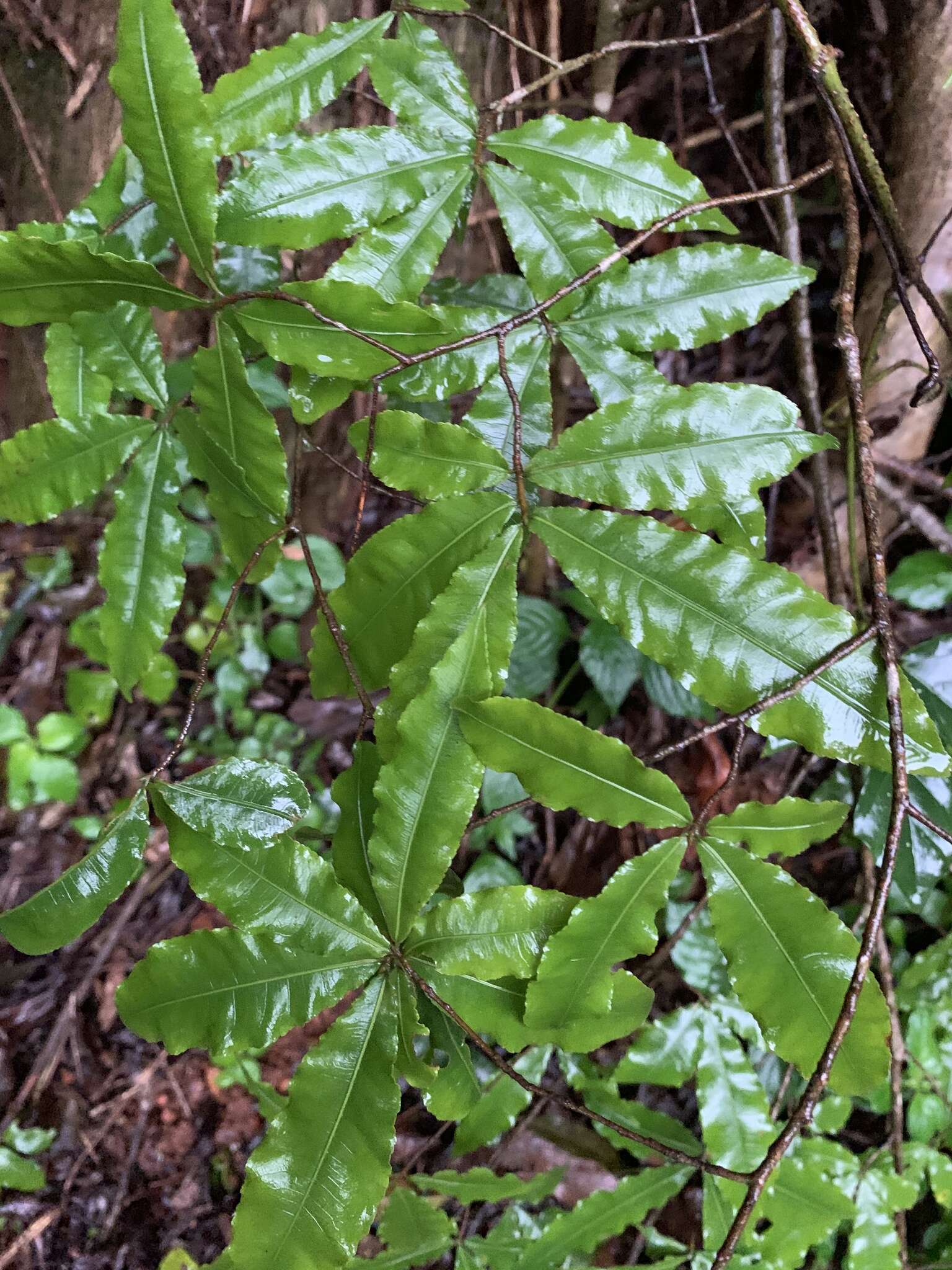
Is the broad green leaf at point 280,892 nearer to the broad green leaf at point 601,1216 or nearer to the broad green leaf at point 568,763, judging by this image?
the broad green leaf at point 568,763

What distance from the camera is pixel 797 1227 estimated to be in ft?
3.75

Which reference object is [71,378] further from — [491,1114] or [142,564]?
[491,1114]

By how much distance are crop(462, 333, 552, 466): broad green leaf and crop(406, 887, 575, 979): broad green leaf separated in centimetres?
51

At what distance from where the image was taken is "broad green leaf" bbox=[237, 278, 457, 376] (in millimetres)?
799

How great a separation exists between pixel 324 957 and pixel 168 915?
147 centimetres

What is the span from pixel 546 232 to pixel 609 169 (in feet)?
0.36

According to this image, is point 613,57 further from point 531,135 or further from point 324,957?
point 324,957

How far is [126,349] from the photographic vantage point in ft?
3.21

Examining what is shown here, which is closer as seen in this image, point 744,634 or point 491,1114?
point 744,634

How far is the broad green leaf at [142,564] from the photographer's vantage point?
98 cm

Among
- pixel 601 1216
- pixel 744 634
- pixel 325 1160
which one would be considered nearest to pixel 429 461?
pixel 744 634

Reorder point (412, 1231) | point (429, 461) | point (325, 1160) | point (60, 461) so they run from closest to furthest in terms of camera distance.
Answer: point (325, 1160)
point (429, 461)
point (60, 461)
point (412, 1231)

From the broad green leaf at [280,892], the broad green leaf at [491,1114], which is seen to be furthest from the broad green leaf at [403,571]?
the broad green leaf at [491,1114]

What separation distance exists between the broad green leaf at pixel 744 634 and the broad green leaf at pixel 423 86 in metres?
0.57
